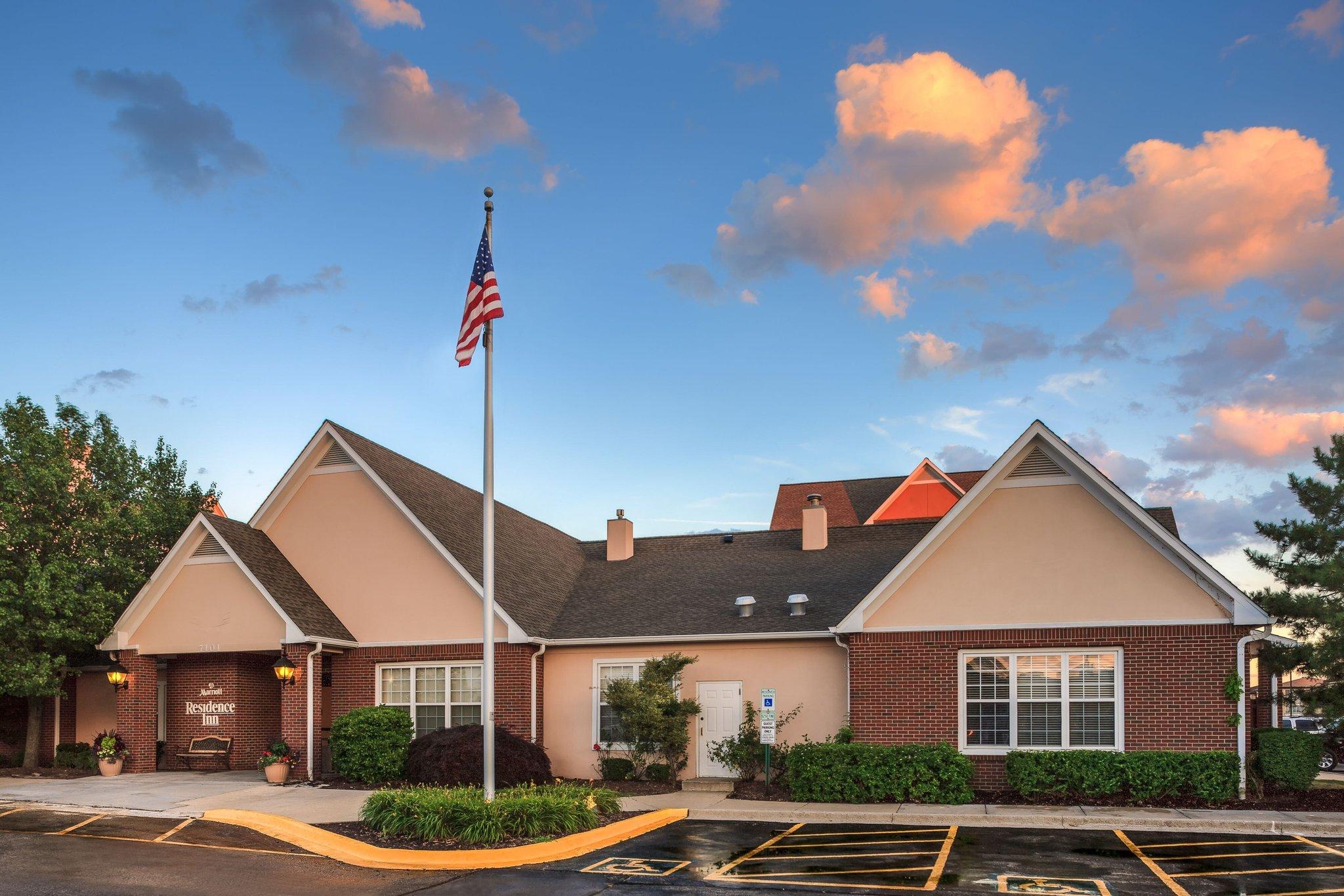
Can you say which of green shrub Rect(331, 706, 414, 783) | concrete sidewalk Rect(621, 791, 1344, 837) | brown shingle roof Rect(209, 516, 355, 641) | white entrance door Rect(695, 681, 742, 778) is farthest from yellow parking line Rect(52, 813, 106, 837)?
white entrance door Rect(695, 681, 742, 778)

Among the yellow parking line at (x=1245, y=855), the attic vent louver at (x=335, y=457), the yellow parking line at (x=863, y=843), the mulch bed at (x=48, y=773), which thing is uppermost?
the attic vent louver at (x=335, y=457)

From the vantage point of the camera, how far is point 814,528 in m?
26.7

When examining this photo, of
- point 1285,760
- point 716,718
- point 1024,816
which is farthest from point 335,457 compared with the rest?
point 1285,760

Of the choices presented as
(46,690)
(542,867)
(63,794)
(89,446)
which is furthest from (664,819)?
(89,446)

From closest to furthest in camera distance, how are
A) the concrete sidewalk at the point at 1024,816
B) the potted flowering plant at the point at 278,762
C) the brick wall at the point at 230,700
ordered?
the concrete sidewalk at the point at 1024,816
the potted flowering plant at the point at 278,762
the brick wall at the point at 230,700

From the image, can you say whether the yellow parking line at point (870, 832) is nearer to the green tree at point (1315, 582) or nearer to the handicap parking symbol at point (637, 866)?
the handicap parking symbol at point (637, 866)

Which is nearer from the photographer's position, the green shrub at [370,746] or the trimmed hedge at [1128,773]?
the trimmed hedge at [1128,773]

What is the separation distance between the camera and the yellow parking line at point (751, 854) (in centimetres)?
1287

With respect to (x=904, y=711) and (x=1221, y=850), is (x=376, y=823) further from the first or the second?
(x=1221, y=850)

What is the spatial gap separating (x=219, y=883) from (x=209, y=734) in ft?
41.6

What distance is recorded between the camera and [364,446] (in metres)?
25.0

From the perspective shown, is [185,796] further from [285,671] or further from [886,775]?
[886,775]

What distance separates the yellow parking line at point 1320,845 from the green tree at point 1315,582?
5.40 meters

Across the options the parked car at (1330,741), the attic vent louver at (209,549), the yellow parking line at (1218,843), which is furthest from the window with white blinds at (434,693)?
the parked car at (1330,741)
